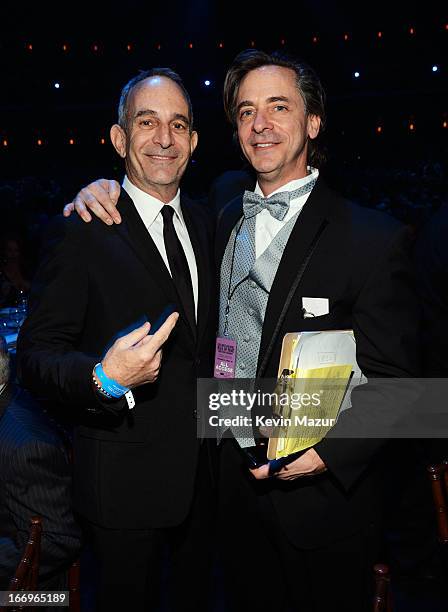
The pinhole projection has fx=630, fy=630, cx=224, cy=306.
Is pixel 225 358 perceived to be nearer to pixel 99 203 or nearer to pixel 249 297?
pixel 249 297

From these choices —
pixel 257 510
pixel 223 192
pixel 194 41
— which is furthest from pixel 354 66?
pixel 257 510

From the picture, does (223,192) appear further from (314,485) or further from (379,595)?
(379,595)

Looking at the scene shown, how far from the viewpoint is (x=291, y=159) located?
6.15ft

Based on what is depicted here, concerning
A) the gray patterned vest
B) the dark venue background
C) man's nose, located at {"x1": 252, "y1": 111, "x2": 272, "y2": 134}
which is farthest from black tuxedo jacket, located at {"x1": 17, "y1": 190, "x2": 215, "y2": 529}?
the dark venue background

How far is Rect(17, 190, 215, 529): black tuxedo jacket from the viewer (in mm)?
1730

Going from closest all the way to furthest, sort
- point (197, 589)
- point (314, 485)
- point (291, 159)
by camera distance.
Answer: point (314, 485) → point (291, 159) → point (197, 589)

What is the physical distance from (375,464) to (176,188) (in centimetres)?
102

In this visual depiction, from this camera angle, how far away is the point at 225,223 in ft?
6.88

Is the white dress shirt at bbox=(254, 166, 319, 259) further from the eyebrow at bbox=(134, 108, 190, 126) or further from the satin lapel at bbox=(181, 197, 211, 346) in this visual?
the eyebrow at bbox=(134, 108, 190, 126)

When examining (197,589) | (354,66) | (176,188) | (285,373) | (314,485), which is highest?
(354,66)

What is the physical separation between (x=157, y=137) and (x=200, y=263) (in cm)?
41

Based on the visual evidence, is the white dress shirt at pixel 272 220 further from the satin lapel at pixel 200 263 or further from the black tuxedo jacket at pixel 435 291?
the black tuxedo jacket at pixel 435 291

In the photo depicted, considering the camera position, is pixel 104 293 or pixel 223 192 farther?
pixel 223 192

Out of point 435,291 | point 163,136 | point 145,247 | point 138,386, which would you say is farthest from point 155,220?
point 435,291
